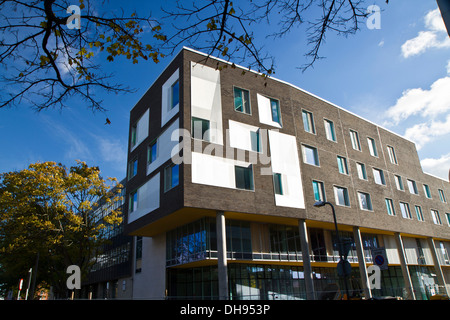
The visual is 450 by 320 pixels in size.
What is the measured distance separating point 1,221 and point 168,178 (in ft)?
42.1

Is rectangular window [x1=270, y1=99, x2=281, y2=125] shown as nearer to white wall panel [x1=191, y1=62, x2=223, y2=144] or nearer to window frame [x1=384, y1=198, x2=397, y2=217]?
white wall panel [x1=191, y1=62, x2=223, y2=144]

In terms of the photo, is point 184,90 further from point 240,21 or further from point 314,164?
point 240,21

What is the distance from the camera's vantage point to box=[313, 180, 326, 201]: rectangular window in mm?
27561

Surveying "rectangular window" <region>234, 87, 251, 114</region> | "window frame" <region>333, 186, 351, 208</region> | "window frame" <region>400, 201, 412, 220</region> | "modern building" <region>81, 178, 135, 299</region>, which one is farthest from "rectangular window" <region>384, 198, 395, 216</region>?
"modern building" <region>81, 178, 135, 299</region>

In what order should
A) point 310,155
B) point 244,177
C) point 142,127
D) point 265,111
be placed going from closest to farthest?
point 244,177, point 265,111, point 310,155, point 142,127

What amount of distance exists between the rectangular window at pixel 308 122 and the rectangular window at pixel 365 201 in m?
7.68

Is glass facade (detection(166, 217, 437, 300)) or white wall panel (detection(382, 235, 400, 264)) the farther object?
white wall panel (detection(382, 235, 400, 264))

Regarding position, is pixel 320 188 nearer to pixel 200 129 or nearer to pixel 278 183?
pixel 278 183

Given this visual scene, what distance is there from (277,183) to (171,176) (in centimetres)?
791

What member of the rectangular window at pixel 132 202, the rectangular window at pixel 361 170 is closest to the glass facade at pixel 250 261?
the rectangular window at pixel 132 202

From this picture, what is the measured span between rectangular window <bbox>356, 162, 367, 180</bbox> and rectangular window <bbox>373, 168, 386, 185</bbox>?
63.2 inches

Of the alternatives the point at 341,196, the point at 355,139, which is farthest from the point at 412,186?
the point at 341,196

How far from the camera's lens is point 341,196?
1168 inches

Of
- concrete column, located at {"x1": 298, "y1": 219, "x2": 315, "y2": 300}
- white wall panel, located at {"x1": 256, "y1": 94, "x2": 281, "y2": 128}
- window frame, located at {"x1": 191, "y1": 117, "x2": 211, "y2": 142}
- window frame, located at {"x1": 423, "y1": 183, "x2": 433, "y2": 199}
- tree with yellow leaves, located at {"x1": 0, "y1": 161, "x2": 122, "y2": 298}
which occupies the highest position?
white wall panel, located at {"x1": 256, "y1": 94, "x2": 281, "y2": 128}
